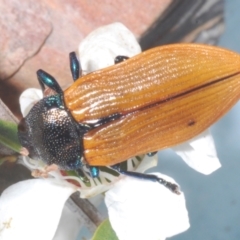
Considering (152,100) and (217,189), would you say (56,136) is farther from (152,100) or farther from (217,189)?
(217,189)

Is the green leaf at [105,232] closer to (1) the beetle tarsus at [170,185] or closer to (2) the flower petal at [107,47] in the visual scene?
(1) the beetle tarsus at [170,185]

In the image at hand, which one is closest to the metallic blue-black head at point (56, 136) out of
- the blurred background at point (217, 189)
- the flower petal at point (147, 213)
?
the flower petal at point (147, 213)

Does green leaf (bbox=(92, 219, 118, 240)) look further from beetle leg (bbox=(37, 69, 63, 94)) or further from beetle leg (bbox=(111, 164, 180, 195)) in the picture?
beetle leg (bbox=(37, 69, 63, 94))

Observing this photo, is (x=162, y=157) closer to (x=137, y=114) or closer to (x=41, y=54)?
(x=41, y=54)

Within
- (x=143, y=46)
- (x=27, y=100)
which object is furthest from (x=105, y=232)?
(x=143, y=46)

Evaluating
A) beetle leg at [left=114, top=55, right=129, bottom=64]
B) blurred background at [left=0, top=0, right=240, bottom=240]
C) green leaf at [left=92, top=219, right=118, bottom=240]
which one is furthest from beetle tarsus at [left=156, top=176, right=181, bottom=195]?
blurred background at [left=0, top=0, right=240, bottom=240]

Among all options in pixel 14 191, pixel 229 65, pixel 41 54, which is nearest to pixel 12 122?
pixel 14 191

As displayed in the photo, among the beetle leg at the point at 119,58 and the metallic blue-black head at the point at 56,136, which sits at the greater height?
the beetle leg at the point at 119,58
